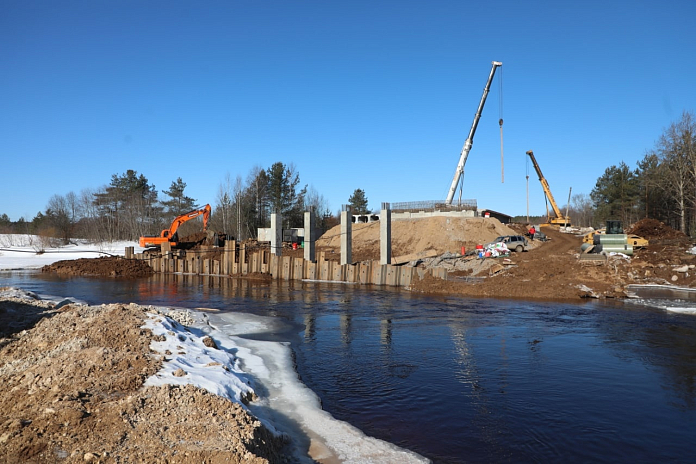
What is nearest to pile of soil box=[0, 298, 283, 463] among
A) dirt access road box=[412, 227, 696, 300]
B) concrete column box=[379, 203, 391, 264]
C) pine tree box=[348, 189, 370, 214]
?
dirt access road box=[412, 227, 696, 300]

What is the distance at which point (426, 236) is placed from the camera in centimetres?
4441

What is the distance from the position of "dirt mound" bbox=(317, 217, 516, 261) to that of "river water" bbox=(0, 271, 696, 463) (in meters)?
22.5

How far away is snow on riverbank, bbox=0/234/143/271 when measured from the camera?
42.2 metres

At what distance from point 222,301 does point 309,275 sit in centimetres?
923

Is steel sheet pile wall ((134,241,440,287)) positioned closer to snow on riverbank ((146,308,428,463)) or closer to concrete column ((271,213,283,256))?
concrete column ((271,213,283,256))

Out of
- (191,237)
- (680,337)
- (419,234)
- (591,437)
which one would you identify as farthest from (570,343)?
(191,237)

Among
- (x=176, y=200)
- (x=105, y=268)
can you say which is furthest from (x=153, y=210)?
(x=105, y=268)

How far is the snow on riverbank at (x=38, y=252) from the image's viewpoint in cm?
4216

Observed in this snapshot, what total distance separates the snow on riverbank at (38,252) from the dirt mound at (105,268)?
362cm

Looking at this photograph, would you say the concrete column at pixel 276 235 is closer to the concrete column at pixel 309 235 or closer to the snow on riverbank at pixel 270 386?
the concrete column at pixel 309 235

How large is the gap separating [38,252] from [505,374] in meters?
50.1

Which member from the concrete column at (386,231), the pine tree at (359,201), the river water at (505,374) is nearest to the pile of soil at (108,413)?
the river water at (505,374)

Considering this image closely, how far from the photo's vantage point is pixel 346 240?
1162 inches

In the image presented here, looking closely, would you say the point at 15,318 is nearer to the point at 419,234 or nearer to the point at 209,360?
the point at 209,360
